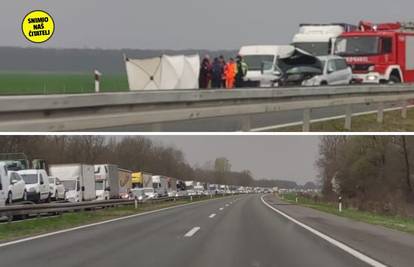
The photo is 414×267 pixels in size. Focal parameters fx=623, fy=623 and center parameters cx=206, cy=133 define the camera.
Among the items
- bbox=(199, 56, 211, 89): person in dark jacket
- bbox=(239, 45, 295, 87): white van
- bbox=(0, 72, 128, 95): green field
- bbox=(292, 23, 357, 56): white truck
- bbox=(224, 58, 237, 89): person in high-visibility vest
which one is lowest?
bbox=(0, 72, 128, 95): green field

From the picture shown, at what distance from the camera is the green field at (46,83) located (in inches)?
443

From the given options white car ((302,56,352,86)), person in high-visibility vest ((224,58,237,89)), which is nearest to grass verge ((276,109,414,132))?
white car ((302,56,352,86))

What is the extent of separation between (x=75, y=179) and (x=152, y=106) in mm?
24589

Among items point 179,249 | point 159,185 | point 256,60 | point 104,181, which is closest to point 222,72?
point 256,60

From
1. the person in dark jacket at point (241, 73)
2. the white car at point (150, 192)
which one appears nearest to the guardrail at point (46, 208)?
the person in dark jacket at point (241, 73)

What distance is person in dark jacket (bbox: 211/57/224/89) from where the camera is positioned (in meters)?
16.4

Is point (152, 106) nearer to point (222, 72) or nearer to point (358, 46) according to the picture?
point (222, 72)

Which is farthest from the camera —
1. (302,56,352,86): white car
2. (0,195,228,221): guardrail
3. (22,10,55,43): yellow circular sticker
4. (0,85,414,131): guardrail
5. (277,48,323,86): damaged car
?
(302,56,352,86): white car

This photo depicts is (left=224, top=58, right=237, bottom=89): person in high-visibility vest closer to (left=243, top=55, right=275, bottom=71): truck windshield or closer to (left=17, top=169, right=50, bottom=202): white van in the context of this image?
(left=243, top=55, right=275, bottom=71): truck windshield

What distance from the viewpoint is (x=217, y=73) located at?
18609mm

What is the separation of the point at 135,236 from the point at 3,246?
311 cm

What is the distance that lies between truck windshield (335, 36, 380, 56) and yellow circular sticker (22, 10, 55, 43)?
1626 cm

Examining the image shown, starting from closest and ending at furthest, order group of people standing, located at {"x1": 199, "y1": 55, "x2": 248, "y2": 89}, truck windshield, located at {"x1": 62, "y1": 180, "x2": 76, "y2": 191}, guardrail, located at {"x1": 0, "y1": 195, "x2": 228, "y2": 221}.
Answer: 1. group of people standing, located at {"x1": 199, "y1": 55, "x2": 248, "y2": 89}
2. guardrail, located at {"x1": 0, "y1": 195, "x2": 228, "y2": 221}
3. truck windshield, located at {"x1": 62, "y1": 180, "x2": 76, "y2": 191}

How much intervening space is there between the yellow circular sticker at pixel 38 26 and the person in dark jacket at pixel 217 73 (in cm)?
577
